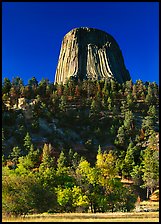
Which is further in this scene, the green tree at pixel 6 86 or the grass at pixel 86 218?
the green tree at pixel 6 86

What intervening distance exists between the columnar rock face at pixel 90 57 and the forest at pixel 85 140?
37.0 metres

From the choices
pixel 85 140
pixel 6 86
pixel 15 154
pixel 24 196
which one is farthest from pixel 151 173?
pixel 6 86

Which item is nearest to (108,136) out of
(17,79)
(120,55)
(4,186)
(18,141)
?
(18,141)

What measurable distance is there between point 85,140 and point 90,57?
75692 millimetres

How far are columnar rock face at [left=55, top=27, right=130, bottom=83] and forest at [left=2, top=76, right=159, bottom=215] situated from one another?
37.0m

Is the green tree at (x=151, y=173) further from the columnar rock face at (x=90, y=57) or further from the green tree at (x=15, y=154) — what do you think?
the columnar rock face at (x=90, y=57)

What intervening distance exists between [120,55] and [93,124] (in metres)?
79.8

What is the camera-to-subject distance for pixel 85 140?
81.3 m

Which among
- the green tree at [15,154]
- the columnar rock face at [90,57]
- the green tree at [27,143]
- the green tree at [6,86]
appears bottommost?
the green tree at [15,154]

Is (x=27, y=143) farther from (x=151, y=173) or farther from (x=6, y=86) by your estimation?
(x=151, y=173)

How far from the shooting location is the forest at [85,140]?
3769 cm

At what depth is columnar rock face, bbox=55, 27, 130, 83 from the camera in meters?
142

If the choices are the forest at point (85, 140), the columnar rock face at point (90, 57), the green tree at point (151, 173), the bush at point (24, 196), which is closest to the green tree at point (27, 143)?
the forest at point (85, 140)

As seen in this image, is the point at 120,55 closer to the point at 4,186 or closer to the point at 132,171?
the point at 132,171
